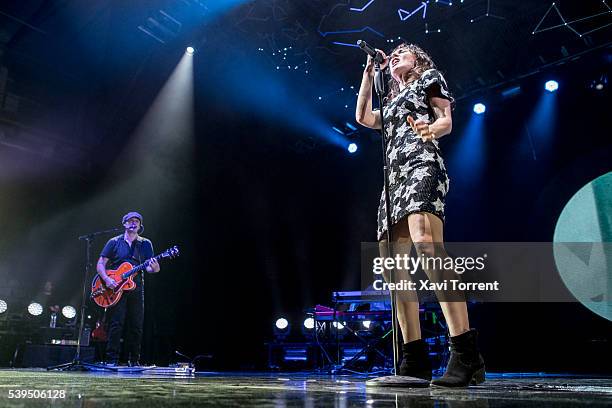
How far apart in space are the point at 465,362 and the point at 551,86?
6184 millimetres

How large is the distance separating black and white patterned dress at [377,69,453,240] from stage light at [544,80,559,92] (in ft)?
18.0

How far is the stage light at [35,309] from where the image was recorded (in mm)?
6669

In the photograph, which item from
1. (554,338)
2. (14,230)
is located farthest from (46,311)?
(554,338)

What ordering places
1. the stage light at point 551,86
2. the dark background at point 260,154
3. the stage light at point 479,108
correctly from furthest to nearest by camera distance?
the stage light at point 479,108 < the stage light at point 551,86 < the dark background at point 260,154

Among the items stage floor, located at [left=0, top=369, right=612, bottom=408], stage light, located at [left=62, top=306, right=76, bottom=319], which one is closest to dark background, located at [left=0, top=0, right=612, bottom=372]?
stage light, located at [left=62, top=306, right=76, bottom=319]

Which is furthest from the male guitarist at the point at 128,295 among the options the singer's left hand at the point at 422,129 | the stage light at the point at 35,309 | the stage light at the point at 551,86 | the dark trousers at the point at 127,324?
the stage light at the point at 551,86

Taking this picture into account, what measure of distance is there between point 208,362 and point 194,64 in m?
4.63

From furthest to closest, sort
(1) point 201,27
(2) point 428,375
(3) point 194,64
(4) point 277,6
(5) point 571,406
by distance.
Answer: (3) point 194,64, (1) point 201,27, (4) point 277,6, (2) point 428,375, (5) point 571,406

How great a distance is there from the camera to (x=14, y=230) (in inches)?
292

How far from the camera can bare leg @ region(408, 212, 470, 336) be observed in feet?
5.92

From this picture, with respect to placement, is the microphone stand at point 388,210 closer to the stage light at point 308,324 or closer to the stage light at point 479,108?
the stage light at point 308,324

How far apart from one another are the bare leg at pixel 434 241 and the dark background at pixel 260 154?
4516mm

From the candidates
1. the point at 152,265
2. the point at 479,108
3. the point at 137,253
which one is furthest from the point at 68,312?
the point at 479,108

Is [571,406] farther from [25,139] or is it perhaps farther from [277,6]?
[25,139]
